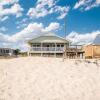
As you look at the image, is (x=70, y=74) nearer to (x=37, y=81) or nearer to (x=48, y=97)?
(x=37, y=81)

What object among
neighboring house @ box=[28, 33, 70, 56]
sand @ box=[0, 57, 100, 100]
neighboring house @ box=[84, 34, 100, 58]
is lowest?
sand @ box=[0, 57, 100, 100]

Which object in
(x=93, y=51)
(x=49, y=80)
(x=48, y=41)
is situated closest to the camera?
(x=49, y=80)

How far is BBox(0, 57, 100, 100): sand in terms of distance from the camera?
13.1m

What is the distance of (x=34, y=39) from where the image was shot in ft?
149

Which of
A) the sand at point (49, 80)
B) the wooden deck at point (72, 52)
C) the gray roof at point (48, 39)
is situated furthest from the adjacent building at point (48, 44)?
the sand at point (49, 80)

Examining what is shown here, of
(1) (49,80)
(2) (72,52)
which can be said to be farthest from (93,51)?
(1) (49,80)

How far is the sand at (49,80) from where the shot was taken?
43.1 ft

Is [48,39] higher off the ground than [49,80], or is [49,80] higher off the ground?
[48,39]

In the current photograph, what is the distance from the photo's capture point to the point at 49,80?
14.8 metres

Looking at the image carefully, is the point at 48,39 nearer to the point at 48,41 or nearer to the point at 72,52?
the point at 48,41

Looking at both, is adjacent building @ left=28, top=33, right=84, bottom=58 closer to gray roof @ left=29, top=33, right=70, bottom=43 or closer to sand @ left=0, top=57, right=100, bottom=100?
gray roof @ left=29, top=33, right=70, bottom=43

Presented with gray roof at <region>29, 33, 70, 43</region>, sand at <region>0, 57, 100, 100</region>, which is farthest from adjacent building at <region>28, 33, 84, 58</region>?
sand at <region>0, 57, 100, 100</region>

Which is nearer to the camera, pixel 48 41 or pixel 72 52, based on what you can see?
pixel 72 52

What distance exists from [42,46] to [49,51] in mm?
3025
